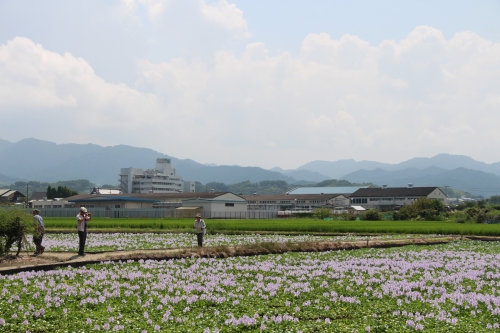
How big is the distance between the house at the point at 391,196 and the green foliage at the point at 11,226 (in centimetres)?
9020

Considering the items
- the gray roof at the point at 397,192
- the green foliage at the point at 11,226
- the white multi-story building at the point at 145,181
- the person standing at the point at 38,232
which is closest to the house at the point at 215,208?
the gray roof at the point at 397,192

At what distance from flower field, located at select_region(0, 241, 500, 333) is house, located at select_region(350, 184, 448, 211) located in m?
85.2

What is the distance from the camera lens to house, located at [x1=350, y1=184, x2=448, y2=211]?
3898 inches

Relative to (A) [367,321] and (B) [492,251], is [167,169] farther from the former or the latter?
(A) [367,321]

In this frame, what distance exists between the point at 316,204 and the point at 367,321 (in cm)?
10115

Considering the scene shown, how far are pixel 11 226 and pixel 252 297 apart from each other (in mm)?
10421

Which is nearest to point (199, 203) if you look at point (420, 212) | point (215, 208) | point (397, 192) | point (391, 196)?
point (215, 208)

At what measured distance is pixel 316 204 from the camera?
11019cm

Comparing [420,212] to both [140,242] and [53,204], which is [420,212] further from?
[53,204]

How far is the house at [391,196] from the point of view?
9900 centimetres

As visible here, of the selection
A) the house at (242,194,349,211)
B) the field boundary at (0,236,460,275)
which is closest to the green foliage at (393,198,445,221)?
the house at (242,194,349,211)

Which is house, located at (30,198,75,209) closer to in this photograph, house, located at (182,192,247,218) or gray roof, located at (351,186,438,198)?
house, located at (182,192,247,218)

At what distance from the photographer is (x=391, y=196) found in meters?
102

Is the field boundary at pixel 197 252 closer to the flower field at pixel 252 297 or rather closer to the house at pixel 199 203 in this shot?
the flower field at pixel 252 297
